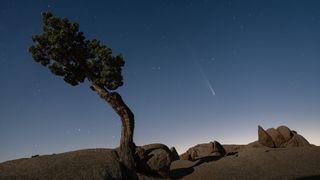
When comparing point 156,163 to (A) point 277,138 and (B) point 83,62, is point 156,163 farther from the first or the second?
(A) point 277,138

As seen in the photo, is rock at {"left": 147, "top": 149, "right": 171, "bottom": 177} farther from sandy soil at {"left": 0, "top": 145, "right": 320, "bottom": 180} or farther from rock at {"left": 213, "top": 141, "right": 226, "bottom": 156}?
rock at {"left": 213, "top": 141, "right": 226, "bottom": 156}

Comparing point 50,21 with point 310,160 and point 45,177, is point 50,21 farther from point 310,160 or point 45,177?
point 310,160

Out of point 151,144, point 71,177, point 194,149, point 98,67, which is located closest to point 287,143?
point 194,149

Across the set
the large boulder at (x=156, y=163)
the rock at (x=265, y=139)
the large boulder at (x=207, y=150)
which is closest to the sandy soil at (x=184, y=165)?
the large boulder at (x=156, y=163)

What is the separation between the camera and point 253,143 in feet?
170

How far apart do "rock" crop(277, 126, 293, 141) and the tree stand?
29466 millimetres

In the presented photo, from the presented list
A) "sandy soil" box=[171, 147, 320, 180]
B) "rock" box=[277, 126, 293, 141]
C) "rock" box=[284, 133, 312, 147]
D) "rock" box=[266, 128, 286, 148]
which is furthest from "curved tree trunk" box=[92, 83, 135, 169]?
"rock" box=[277, 126, 293, 141]

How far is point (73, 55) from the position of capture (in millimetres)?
30625

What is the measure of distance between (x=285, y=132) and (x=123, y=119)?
3075cm

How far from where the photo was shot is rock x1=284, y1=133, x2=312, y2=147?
48781mm

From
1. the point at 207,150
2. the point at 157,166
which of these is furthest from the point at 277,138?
the point at 157,166

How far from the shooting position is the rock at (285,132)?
49938 millimetres

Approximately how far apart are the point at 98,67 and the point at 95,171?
10158mm

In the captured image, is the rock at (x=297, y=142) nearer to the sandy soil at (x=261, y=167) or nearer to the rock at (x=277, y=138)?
the rock at (x=277, y=138)
